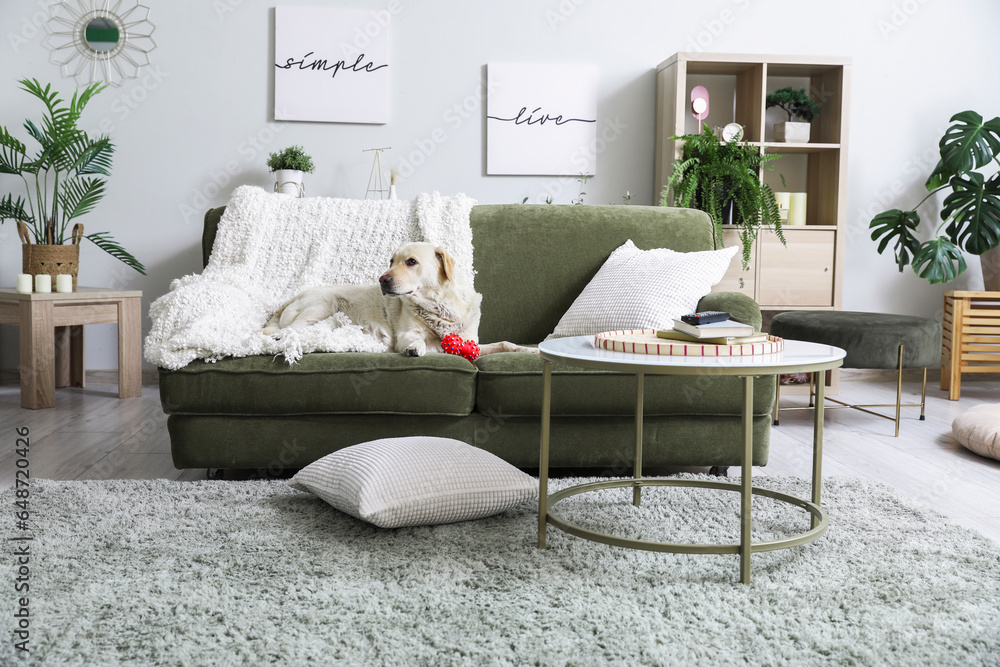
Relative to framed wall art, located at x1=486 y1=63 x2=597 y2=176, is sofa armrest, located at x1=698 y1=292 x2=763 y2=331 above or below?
below

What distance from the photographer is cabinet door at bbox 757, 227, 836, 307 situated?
4008 mm

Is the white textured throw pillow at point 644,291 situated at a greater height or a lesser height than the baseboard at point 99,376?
greater

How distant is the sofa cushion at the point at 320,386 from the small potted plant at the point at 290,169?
183 cm

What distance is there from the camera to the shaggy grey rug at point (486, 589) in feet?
4.21

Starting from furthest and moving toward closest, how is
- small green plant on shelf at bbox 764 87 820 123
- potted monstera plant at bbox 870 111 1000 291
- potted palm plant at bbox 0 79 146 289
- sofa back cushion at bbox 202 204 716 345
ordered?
small green plant on shelf at bbox 764 87 820 123
potted monstera plant at bbox 870 111 1000 291
potted palm plant at bbox 0 79 146 289
sofa back cushion at bbox 202 204 716 345

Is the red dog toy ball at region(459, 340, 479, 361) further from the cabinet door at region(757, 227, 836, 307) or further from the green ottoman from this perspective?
the cabinet door at region(757, 227, 836, 307)

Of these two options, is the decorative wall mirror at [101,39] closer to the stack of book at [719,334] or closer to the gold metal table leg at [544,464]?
the gold metal table leg at [544,464]

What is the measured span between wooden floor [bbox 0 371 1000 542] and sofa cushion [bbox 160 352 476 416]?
1.09 feet

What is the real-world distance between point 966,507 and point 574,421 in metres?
1.13

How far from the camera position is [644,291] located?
2549mm

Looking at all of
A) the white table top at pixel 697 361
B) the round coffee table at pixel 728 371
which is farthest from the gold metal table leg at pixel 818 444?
the white table top at pixel 697 361

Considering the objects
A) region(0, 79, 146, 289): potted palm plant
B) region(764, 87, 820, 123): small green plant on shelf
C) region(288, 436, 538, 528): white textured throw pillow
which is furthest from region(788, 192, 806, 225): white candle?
region(0, 79, 146, 289): potted palm plant

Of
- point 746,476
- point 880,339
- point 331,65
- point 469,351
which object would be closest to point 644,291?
point 469,351

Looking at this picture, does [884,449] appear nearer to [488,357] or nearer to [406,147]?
[488,357]
